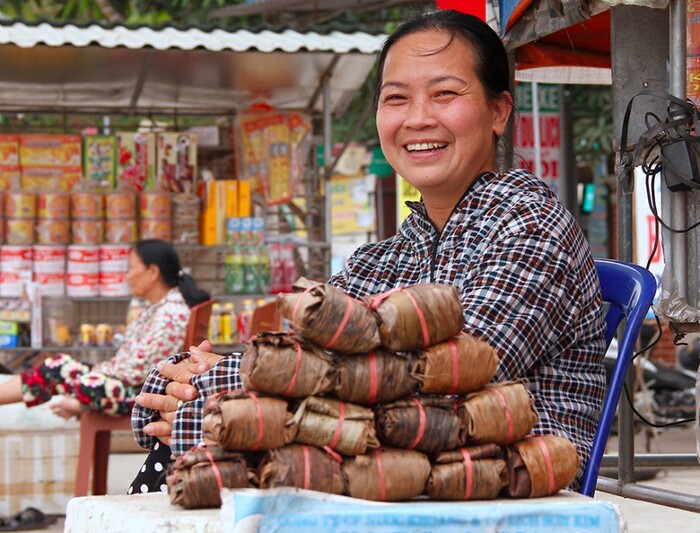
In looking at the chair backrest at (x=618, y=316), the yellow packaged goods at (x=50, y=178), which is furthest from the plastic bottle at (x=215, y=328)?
the chair backrest at (x=618, y=316)

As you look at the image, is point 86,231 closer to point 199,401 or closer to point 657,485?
point 657,485

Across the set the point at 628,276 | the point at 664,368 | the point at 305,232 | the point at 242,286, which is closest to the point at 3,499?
the point at 242,286

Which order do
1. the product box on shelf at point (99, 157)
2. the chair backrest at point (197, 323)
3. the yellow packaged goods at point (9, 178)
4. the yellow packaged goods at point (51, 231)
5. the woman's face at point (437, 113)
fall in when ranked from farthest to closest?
1. the product box on shelf at point (99, 157)
2. the yellow packaged goods at point (9, 178)
3. the yellow packaged goods at point (51, 231)
4. the chair backrest at point (197, 323)
5. the woman's face at point (437, 113)

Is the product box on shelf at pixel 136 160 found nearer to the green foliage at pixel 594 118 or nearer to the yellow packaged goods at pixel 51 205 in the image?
the yellow packaged goods at pixel 51 205

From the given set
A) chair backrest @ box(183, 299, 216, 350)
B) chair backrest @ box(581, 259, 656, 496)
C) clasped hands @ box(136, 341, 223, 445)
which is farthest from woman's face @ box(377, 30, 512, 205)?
chair backrest @ box(183, 299, 216, 350)

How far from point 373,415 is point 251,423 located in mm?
166

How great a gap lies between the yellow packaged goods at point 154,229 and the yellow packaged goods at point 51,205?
19.8 inches

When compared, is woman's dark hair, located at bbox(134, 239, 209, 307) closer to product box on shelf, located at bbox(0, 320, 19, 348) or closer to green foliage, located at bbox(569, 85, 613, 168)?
product box on shelf, located at bbox(0, 320, 19, 348)

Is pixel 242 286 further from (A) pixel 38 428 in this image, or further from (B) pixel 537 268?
(B) pixel 537 268

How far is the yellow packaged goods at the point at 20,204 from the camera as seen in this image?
6.66 m

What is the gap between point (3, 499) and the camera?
546cm

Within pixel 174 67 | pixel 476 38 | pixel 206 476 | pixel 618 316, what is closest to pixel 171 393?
pixel 206 476

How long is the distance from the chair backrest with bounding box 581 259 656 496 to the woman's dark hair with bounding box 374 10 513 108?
1.73 feet

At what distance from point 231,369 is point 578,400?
64 centimetres
